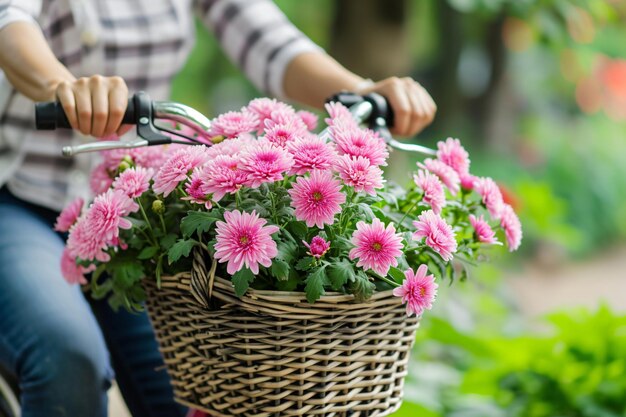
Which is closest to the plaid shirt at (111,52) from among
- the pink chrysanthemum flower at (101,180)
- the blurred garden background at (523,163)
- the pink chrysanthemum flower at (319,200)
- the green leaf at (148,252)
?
the pink chrysanthemum flower at (101,180)

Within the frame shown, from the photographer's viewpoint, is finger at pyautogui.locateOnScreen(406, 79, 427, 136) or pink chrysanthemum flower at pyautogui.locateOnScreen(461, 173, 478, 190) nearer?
pink chrysanthemum flower at pyautogui.locateOnScreen(461, 173, 478, 190)

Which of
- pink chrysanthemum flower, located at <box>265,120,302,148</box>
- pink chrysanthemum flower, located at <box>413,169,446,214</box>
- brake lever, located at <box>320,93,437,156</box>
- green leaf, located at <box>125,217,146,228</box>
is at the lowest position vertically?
green leaf, located at <box>125,217,146,228</box>

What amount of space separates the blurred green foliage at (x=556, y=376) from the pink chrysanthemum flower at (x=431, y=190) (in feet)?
4.38

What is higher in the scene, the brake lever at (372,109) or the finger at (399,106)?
the finger at (399,106)

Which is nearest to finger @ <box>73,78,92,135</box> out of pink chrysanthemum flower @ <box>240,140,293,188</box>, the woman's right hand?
the woman's right hand

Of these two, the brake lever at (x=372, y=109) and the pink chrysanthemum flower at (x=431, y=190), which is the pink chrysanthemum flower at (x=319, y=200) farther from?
the brake lever at (x=372, y=109)

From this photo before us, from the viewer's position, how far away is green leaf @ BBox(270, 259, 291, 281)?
4.11 ft

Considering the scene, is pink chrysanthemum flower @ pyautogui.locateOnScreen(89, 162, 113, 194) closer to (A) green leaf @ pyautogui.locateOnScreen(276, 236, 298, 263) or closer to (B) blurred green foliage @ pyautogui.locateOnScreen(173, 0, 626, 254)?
(A) green leaf @ pyautogui.locateOnScreen(276, 236, 298, 263)

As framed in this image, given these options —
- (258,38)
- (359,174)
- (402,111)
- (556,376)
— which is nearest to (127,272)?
(359,174)

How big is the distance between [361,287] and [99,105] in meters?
0.52

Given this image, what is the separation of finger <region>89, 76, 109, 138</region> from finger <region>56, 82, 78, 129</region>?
3cm

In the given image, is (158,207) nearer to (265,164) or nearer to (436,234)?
(265,164)

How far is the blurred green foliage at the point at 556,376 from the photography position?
2.65 m

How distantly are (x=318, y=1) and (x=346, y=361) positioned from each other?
259 inches
